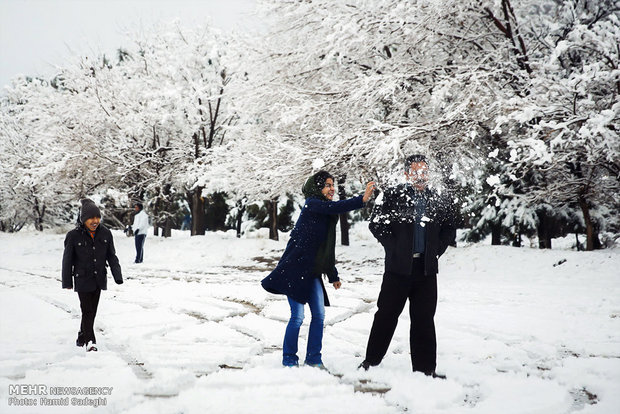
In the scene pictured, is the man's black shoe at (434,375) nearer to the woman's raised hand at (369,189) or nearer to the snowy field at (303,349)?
the snowy field at (303,349)

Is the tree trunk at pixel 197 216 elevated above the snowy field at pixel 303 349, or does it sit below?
above

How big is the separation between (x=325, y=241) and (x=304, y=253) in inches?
8.8

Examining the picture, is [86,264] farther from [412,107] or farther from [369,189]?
[412,107]

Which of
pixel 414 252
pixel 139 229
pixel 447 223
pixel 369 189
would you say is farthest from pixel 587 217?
pixel 139 229

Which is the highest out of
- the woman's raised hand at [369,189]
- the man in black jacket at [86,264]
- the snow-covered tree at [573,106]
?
the snow-covered tree at [573,106]

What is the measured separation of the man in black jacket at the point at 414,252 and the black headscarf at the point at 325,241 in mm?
414

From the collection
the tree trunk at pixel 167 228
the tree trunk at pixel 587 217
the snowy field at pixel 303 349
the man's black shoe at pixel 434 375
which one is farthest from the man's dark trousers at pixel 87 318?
the tree trunk at pixel 167 228

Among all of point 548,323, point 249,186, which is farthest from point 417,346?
point 249,186

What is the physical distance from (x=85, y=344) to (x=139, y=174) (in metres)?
16.7

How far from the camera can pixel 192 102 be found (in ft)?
62.7

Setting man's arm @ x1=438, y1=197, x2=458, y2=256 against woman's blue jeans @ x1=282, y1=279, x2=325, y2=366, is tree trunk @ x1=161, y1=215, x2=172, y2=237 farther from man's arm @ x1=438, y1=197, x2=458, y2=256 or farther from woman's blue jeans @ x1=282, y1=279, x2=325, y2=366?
man's arm @ x1=438, y1=197, x2=458, y2=256

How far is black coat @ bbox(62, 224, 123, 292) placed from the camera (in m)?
4.68

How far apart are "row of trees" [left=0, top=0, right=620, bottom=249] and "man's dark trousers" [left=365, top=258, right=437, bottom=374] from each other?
0.81 meters

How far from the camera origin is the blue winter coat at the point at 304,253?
3943 mm
